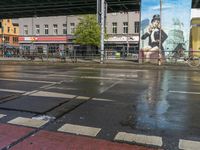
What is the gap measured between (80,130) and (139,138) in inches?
45.9

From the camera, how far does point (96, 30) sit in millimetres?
41656

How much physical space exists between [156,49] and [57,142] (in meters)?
21.9

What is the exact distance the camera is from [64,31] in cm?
6034

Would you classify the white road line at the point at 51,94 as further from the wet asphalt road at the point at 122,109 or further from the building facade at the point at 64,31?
the building facade at the point at 64,31

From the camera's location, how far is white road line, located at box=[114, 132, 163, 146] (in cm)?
524

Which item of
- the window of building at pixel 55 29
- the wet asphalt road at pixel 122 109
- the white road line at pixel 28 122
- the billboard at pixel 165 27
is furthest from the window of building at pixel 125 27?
the white road line at pixel 28 122

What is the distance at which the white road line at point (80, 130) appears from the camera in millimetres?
5723

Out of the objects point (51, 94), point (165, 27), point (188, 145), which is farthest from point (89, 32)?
point (188, 145)

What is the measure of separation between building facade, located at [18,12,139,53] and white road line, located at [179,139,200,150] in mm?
50158

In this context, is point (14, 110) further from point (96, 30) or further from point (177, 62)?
point (96, 30)

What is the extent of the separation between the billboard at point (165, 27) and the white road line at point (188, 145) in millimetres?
20381

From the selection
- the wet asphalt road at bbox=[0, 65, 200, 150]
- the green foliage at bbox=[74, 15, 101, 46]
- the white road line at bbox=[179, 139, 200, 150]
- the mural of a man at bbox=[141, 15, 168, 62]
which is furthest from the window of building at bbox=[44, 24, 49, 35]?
the white road line at bbox=[179, 139, 200, 150]

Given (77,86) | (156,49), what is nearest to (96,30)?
(156,49)

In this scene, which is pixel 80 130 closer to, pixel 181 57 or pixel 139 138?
pixel 139 138
